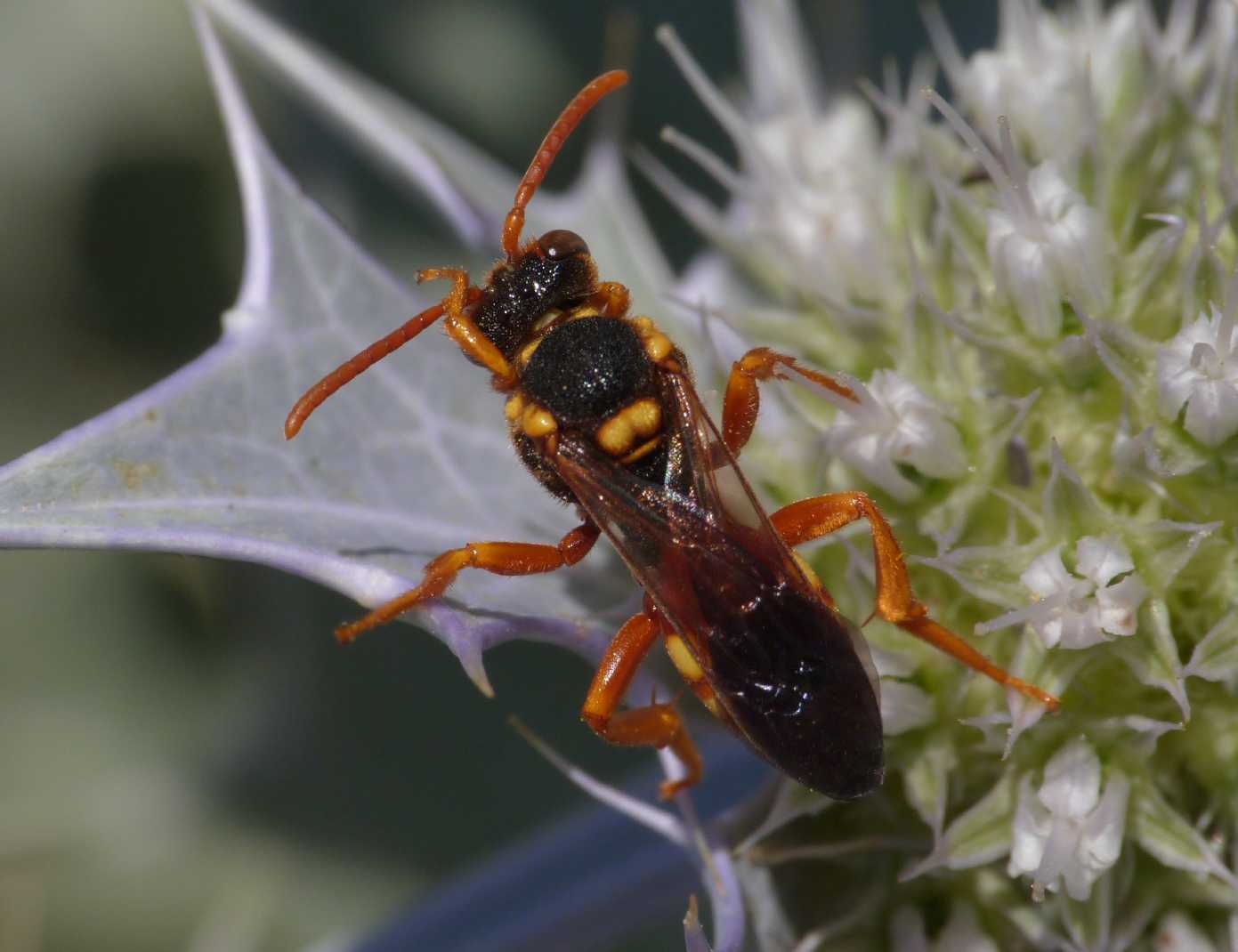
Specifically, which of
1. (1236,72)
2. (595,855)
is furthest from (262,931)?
(1236,72)

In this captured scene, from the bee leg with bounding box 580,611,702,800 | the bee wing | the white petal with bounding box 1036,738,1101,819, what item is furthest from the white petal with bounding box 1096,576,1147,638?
the bee leg with bounding box 580,611,702,800

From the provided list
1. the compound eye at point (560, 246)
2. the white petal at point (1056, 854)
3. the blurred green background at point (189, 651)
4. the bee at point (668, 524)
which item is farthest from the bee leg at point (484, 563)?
the blurred green background at point (189, 651)

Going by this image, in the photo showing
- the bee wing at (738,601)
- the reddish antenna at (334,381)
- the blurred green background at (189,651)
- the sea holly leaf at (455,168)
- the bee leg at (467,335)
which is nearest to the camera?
the bee wing at (738,601)

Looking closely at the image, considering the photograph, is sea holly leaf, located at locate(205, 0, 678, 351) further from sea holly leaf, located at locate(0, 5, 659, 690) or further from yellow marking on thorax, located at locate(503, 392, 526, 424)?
yellow marking on thorax, located at locate(503, 392, 526, 424)

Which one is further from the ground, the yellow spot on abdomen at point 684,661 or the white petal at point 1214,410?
the yellow spot on abdomen at point 684,661

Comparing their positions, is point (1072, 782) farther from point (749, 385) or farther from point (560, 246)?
point (560, 246)

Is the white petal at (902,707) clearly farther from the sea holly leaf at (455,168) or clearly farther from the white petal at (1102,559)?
the sea holly leaf at (455,168)

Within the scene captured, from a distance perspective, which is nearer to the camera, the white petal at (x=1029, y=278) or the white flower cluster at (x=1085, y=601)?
the white flower cluster at (x=1085, y=601)
